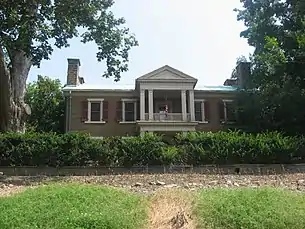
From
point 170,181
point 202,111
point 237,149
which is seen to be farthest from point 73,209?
point 202,111

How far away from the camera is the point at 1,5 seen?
1745 centimetres

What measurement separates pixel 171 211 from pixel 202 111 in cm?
2418

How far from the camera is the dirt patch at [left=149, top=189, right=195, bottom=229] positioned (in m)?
8.10

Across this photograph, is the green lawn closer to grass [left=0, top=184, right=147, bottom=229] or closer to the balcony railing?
grass [left=0, top=184, right=147, bottom=229]

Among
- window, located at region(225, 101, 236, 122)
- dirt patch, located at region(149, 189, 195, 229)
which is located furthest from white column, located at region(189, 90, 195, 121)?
dirt patch, located at region(149, 189, 195, 229)

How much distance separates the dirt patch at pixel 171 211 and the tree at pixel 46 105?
25.8m

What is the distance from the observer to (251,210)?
319 inches

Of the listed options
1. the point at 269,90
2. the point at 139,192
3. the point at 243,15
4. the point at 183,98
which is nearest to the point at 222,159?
the point at 139,192

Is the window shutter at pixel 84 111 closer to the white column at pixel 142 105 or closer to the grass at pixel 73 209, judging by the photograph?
the white column at pixel 142 105

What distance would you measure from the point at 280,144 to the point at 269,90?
10932 millimetres

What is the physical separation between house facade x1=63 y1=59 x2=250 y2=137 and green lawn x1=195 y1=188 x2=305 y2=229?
854 inches

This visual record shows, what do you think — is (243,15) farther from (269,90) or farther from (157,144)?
(157,144)

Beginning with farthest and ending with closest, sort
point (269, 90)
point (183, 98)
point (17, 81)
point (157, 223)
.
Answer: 1. point (183, 98)
2. point (269, 90)
3. point (17, 81)
4. point (157, 223)

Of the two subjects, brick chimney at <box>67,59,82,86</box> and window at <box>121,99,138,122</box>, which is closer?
window at <box>121,99,138,122</box>
